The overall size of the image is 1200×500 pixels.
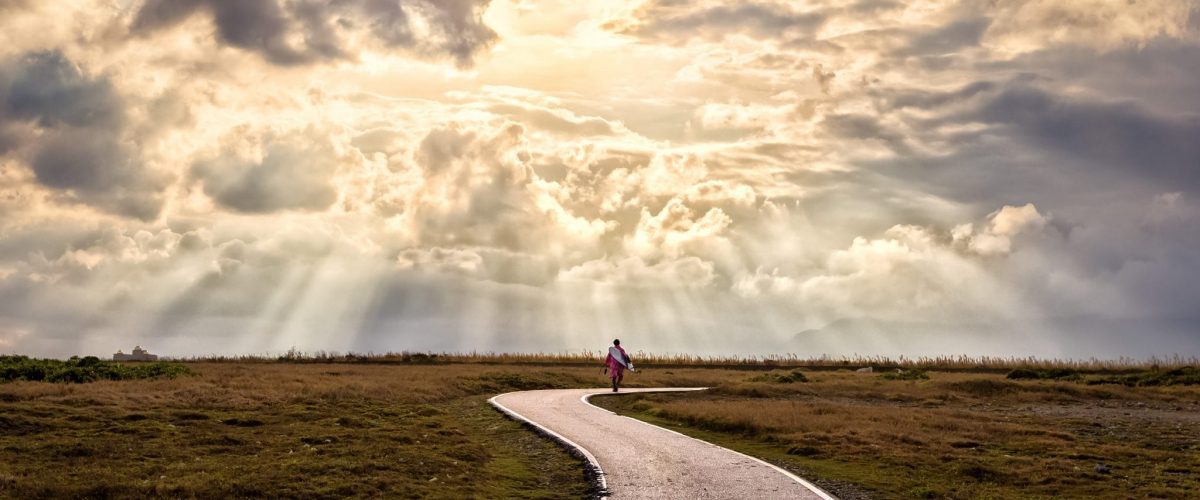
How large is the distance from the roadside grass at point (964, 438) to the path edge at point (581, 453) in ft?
18.1

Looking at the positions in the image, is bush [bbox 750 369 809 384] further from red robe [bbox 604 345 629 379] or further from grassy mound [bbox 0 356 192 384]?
grassy mound [bbox 0 356 192 384]

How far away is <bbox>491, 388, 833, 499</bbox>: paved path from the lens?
20.5 m

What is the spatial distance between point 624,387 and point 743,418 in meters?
26.9

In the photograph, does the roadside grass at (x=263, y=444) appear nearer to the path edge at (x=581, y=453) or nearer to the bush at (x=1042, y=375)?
the path edge at (x=581, y=453)

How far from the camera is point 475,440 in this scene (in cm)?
3281

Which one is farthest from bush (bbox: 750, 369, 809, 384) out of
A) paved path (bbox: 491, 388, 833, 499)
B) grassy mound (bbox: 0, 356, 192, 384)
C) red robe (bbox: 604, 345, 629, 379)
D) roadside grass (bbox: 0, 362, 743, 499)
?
grassy mound (bbox: 0, 356, 192, 384)

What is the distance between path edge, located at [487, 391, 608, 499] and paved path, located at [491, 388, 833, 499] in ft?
0.20

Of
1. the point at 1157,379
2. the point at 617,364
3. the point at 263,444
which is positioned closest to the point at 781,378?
the point at 617,364

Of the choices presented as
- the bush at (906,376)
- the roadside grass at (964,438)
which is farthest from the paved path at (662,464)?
the bush at (906,376)

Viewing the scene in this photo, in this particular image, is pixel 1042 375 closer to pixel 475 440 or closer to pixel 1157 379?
pixel 1157 379

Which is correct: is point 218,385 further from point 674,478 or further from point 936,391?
point 936,391

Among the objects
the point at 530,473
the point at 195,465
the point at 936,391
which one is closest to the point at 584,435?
the point at 530,473

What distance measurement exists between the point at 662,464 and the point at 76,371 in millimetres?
42361

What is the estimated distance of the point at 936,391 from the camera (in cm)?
5722
